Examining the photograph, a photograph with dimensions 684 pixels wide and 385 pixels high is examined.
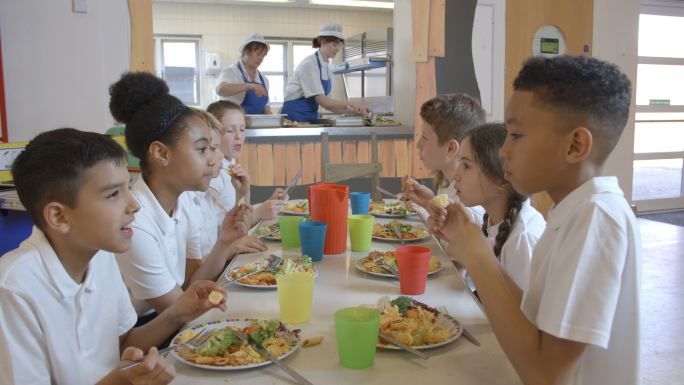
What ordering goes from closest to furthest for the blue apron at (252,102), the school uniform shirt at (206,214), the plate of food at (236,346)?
the plate of food at (236,346) < the school uniform shirt at (206,214) < the blue apron at (252,102)

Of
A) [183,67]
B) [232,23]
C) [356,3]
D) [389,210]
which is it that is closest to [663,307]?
[389,210]

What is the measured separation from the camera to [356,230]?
1922 millimetres

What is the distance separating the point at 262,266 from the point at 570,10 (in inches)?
215

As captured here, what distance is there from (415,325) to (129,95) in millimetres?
1249

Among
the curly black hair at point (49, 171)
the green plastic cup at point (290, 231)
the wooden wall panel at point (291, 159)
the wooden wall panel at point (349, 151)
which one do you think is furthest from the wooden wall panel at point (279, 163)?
the curly black hair at point (49, 171)

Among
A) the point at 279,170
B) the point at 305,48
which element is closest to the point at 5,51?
the point at 279,170

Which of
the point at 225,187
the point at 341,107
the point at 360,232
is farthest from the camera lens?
the point at 341,107

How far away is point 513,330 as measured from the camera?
1.00 m

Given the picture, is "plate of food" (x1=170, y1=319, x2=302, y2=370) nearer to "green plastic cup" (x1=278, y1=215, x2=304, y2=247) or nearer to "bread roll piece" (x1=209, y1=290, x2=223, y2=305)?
"bread roll piece" (x1=209, y1=290, x2=223, y2=305)

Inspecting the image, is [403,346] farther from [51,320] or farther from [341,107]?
[341,107]

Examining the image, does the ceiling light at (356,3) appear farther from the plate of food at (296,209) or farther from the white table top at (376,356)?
the white table top at (376,356)

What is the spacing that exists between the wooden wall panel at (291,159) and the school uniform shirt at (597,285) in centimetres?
353

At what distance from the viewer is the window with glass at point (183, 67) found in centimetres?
924

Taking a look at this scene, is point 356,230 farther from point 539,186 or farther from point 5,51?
point 5,51
